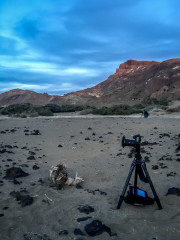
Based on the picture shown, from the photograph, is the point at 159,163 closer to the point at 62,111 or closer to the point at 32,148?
the point at 32,148

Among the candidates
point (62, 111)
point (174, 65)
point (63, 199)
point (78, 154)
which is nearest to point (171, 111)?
point (62, 111)

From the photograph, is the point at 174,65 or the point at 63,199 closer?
the point at 63,199

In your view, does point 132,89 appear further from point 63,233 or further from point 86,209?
point 63,233

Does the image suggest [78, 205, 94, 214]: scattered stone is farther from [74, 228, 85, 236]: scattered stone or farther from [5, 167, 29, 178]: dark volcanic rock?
[5, 167, 29, 178]: dark volcanic rock

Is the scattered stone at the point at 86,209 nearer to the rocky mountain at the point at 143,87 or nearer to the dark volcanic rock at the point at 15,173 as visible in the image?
the dark volcanic rock at the point at 15,173

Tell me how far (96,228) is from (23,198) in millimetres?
Result: 1659

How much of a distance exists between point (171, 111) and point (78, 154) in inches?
743

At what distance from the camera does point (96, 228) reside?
3352 mm

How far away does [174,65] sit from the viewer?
76.8 m

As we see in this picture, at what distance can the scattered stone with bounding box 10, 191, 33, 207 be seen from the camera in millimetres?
4166

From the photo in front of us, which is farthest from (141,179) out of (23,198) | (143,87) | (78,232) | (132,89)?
(132,89)

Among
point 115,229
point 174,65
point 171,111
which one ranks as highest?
point 174,65

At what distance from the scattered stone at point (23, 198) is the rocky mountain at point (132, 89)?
175 feet

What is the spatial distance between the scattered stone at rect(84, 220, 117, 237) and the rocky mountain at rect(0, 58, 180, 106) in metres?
54.0
